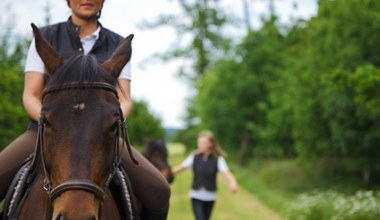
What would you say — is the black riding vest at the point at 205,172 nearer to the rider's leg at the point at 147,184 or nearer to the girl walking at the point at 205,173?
the girl walking at the point at 205,173

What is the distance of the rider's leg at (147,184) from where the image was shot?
5109 millimetres


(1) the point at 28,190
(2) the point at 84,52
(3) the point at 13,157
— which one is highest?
(2) the point at 84,52

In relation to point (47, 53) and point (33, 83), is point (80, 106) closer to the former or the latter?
point (47, 53)

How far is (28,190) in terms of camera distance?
4738mm

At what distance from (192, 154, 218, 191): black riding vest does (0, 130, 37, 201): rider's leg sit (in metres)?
8.12

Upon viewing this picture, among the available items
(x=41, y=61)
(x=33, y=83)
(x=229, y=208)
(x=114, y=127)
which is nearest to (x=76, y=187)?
(x=114, y=127)

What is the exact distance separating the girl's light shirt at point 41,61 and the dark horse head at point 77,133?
722 millimetres

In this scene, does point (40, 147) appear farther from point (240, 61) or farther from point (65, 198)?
point (240, 61)

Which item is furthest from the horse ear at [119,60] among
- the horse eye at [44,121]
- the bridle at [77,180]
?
the horse eye at [44,121]

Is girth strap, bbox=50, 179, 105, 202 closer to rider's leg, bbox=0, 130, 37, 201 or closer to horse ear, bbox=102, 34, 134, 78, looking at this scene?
horse ear, bbox=102, 34, 134, 78

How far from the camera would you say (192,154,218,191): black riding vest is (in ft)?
42.5

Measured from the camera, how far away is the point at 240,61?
43.5m

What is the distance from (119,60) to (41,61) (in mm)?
882

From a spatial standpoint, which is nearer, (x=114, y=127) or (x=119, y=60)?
(x=114, y=127)
